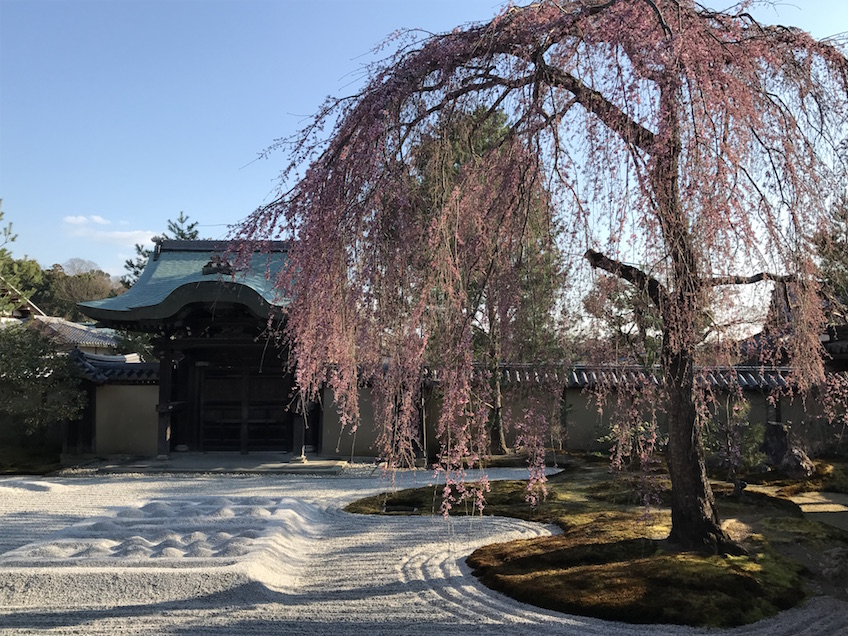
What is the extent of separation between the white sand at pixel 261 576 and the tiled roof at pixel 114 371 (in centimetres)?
485

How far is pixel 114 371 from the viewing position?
42.7ft

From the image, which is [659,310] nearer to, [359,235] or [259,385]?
[359,235]

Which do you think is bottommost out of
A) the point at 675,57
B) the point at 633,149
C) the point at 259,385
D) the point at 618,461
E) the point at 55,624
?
the point at 55,624

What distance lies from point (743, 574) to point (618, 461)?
1135 millimetres

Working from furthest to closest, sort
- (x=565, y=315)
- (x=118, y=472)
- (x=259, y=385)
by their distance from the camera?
(x=259, y=385) < (x=118, y=472) < (x=565, y=315)

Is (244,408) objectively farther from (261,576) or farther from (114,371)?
(261,576)

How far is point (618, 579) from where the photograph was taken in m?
4.57

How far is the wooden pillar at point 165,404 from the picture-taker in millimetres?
12031

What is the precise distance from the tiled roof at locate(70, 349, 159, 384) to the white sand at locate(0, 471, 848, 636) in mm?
4847

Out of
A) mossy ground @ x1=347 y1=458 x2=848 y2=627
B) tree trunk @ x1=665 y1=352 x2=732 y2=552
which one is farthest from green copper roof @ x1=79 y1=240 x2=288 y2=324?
tree trunk @ x1=665 y1=352 x2=732 y2=552

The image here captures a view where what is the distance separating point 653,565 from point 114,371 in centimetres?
1162

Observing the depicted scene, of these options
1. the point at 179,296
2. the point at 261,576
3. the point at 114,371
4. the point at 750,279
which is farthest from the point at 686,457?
the point at 114,371

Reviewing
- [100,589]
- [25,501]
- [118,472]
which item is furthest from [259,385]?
[100,589]

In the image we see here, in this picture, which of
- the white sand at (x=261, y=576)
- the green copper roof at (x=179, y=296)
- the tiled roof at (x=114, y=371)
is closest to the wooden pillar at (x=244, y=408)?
the tiled roof at (x=114, y=371)
